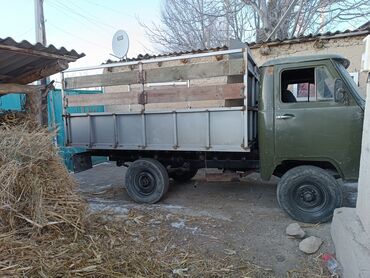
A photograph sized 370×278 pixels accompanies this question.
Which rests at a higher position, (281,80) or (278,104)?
(281,80)

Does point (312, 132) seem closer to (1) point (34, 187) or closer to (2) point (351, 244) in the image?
(2) point (351, 244)

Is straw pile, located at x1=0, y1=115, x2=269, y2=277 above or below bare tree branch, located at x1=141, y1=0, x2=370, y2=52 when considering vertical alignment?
below

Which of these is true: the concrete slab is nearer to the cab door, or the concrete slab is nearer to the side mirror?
the cab door

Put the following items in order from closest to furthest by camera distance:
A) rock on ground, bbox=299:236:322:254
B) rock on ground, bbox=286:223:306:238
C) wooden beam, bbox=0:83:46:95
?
rock on ground, bbox=299:236:322:254 < rock on ground, bbox=286:223:306:238 < wooden beam, bbox=0:83:46:95

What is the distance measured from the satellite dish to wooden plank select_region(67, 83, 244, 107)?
4.12 metres

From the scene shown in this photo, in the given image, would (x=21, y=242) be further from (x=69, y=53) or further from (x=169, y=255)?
(x=69, y=53)

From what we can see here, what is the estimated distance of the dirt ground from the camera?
3.58 m

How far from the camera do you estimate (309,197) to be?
4.34 m

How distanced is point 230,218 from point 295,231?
106cm

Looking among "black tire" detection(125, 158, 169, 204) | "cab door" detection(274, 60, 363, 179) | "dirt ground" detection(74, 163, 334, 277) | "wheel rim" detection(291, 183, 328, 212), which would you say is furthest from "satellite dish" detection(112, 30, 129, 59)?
"wheel rim" detection(291, 183, 328, 212)

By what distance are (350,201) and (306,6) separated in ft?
36.7

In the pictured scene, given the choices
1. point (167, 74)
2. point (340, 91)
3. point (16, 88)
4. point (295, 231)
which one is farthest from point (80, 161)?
point (340, 91)

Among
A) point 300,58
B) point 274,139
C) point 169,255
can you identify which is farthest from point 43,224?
point 300,58

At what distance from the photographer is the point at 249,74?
4699mm
